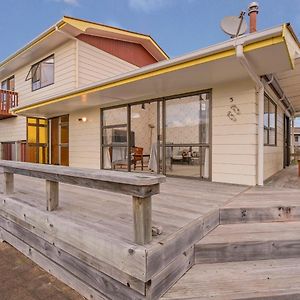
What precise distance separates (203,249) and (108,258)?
877mm

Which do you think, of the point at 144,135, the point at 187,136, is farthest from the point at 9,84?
the point at 187,136

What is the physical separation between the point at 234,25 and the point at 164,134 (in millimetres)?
2552

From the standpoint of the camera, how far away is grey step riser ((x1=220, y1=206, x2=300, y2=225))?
2.68 m

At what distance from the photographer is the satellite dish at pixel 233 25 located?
4062mm

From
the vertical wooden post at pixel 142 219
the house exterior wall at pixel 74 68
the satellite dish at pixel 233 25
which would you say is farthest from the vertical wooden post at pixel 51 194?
the house exterior wall at pixel 74 68

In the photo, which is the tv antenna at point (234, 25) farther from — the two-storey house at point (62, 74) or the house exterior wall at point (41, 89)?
the house exterior wall at point (41, 89)

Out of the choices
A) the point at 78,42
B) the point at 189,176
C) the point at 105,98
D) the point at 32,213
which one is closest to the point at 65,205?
the point at 32,213

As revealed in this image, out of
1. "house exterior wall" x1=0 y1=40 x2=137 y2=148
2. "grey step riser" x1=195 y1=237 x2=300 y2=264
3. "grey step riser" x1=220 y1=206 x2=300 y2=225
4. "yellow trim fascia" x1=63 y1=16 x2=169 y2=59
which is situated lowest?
"grey step riser" x1=195 y1=237 x2=300 y2=264

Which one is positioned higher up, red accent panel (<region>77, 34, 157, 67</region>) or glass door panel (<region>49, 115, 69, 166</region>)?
red accent panel (<region>77, 34, 157, 67</region>)

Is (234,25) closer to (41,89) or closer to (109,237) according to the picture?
(109,237)

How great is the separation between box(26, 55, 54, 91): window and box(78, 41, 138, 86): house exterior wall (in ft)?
4.65

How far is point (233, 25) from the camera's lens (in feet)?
13.8

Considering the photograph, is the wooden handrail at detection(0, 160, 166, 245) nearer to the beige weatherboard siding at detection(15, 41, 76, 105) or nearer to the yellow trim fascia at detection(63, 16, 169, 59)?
the beige weatherboard siding at detection(15, 41, 76, 105)

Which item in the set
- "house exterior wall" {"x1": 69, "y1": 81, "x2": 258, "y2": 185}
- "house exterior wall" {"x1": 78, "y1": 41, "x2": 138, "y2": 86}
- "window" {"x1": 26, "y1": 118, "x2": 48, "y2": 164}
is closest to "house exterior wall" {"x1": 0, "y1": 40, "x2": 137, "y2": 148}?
"house exterior wall" {"x1": 78, "y1": 41, "x2": 138, "y2": 86}
